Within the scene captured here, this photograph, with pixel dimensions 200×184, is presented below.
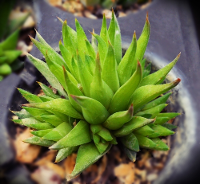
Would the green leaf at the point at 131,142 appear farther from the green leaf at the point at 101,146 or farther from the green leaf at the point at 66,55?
the green leaf at the point at 66,55

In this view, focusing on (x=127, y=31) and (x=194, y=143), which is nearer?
(x=194, y=143)

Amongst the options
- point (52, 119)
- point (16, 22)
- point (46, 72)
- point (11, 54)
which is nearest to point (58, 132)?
point (52, 119)

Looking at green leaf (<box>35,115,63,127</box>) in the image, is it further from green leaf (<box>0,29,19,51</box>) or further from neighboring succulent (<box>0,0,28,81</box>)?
green leaf (<box>0,29,19,51</box>)

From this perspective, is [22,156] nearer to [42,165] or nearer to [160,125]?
[42,165]

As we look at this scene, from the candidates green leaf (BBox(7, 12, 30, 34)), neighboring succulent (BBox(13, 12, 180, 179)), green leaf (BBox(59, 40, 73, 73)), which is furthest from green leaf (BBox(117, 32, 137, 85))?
green leaf (BBox(7, 12, 30, 34))

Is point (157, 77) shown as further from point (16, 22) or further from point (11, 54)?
point (16, 22)

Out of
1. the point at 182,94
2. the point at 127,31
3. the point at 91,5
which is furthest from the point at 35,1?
the point at 182,94
